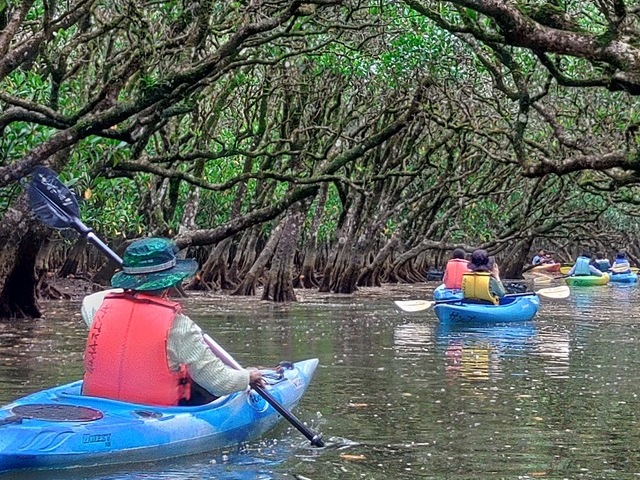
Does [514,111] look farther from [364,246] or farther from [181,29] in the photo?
[181,29]

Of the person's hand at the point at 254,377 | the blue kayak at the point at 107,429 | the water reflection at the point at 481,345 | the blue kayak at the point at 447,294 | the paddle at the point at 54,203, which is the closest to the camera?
the blue kayak at the point at 107,429

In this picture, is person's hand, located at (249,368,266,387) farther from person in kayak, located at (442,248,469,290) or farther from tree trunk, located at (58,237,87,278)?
tree trunk, located at (58,237,87,278)

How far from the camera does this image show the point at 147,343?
7.18m

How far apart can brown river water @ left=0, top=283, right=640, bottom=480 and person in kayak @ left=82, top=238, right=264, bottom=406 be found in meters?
0.51

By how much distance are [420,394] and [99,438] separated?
4.25 m

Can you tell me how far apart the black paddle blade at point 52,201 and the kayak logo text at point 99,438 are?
387cm

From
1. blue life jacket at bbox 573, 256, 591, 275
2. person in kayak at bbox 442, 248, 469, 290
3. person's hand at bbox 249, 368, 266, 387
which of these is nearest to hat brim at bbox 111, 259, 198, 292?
person's hand at bbox 249, 368, 266, 387

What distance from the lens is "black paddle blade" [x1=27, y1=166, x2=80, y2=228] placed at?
1034 cm

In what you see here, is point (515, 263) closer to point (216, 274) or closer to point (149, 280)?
point (216, 274)

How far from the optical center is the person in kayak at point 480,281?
1827 cm

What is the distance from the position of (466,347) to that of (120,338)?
8.26m

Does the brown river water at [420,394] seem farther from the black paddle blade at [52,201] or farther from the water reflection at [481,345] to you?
the black paddle blade at [52,201]

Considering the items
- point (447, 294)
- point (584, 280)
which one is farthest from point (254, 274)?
point (584, 280)

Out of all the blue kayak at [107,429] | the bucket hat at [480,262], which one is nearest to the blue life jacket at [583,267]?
the bucket hat at [480,262]
